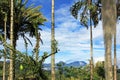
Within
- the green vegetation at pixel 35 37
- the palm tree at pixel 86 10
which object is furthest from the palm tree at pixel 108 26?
the palm tree at pixel 86 10

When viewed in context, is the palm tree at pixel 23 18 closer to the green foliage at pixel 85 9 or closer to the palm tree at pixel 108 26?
the green foliage at pixel 85 9

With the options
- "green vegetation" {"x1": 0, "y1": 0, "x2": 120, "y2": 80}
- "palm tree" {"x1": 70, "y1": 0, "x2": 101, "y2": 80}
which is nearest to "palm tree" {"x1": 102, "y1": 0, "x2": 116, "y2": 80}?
"green vegetation" {"x1": 0, "y1": 0, "x2": 120, "y2": 80}

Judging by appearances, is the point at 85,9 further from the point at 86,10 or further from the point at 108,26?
the point at 108,26

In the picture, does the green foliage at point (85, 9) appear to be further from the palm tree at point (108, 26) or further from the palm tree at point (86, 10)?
the palm tree at point (108, 26)

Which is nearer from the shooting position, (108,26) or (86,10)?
(108,26)

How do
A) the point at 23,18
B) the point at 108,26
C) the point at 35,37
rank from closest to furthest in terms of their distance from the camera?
the point at 108,26 → the point at 35,37 → the point at 23,18

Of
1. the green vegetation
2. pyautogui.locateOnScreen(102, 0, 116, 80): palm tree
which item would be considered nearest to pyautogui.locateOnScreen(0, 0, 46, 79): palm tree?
the green vegetation

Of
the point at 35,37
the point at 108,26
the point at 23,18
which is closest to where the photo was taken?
the point at 108,26

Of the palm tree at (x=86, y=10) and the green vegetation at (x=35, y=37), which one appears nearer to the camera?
the green vegetation at (x=35, y=37)

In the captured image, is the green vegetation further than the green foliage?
No

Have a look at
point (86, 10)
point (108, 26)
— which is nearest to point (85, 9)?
point (86, 10)

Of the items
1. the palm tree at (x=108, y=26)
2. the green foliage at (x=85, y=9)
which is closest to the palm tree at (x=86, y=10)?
the green foliage at (x=85, y=9)

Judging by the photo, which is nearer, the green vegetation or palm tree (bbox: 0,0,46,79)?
the green vegetation

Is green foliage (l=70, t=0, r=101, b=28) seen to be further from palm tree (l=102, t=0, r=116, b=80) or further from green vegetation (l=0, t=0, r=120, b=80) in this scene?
palm tree (l=102, t=0, r=116, b=80)
